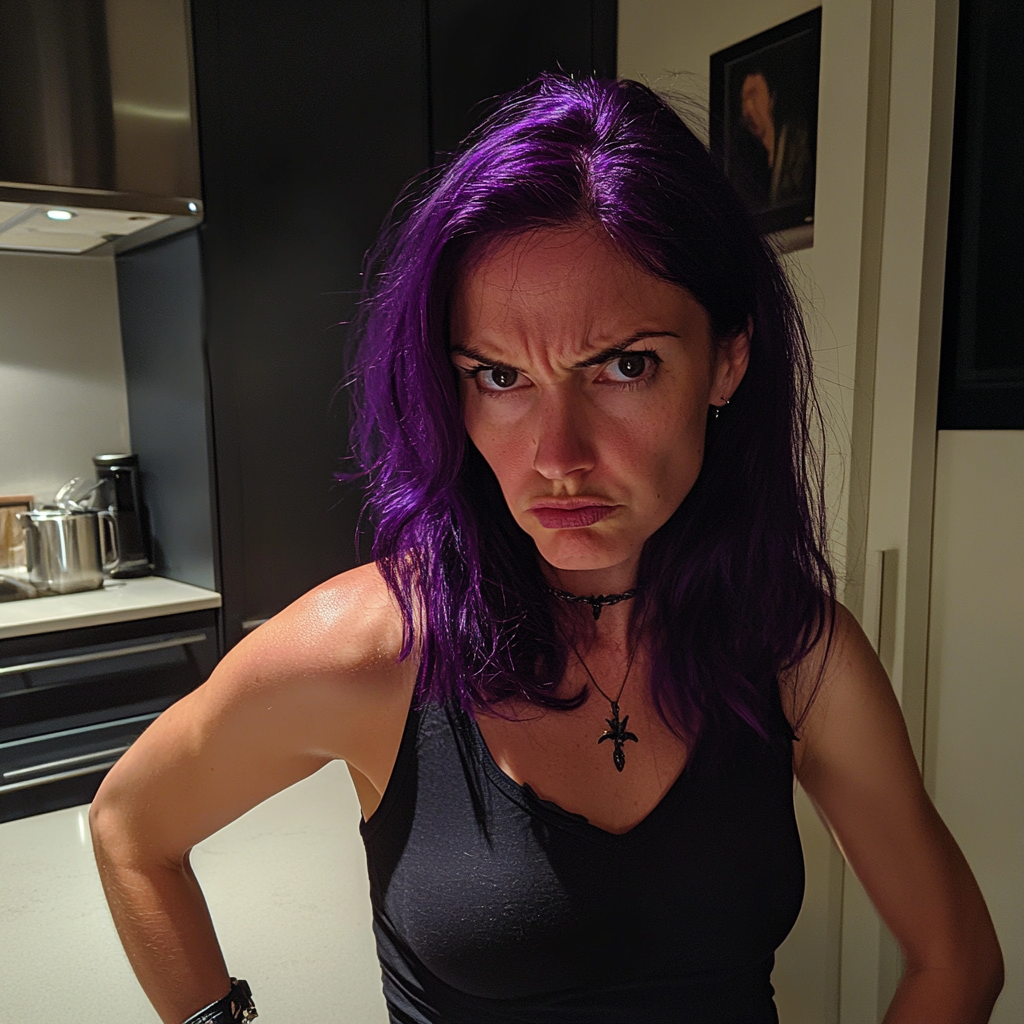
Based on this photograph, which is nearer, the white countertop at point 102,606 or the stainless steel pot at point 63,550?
the white countertop at point 102,606

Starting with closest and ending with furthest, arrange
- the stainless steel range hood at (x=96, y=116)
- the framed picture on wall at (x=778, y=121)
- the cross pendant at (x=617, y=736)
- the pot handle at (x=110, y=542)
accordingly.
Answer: the cross pendant at (x=617, y=736) < the framed picture on wall at (x=778, y=121) < the stainless steel range hood at (x=96, y=116) < the pot handle at (x=110, y=542)

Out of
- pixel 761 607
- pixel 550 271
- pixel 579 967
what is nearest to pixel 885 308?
pixel 761 607

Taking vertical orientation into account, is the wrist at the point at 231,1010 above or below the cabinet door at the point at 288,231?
below

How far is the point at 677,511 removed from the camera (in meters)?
0.82

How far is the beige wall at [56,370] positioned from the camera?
2.35m

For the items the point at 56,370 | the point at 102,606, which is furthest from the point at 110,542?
the point at 56,370

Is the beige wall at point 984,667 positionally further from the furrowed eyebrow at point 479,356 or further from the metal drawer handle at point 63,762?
the metal drawer handle at point 63,762

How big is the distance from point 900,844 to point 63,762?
5.85 feet

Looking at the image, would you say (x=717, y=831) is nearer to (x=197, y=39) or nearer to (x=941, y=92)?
(x=941, y=92)

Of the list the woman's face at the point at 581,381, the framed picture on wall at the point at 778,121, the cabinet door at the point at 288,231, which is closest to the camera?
the woman's face at the point at 581,381

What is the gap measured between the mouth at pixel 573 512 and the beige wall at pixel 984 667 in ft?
2.87

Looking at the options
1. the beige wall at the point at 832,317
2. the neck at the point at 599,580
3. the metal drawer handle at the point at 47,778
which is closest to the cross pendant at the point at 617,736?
the neck at the point at 599,580

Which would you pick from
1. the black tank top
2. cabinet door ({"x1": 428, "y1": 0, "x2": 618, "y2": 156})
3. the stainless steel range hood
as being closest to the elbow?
the black tank top

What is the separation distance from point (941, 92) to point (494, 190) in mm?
922
